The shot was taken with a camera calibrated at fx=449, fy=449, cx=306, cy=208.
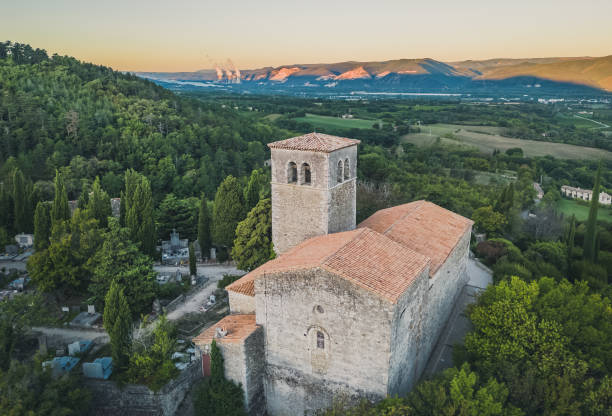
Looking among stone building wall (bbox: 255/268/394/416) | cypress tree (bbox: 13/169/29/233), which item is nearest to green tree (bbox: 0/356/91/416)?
stone building wall (bbox: 255/268/394/416)

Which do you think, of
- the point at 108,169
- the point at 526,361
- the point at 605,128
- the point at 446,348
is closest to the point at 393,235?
the point at 446,348

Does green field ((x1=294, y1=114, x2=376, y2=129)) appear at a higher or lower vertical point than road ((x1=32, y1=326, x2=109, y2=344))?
higher

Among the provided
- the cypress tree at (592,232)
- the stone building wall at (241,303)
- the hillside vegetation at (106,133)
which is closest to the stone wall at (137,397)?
the stone building wall at (241,303)

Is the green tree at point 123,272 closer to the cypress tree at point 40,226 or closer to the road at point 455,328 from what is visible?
the cypress tree at point 40,226

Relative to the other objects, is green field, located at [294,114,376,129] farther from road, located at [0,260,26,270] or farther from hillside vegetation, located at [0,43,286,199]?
road, located at [0,260,26,270]

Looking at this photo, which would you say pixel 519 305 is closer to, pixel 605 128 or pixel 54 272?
pixel 54 272

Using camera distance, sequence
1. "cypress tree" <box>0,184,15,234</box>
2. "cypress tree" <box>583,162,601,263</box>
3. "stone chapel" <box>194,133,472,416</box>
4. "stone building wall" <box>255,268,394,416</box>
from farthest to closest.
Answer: "cypress tree" <box>0,184,15,234</box>, "cypress tree" <box>583,162,601,263</box>, "stone chapel" <box>194,133,472,416</box>, "stone building wall" <box>255,268,394,416</box>

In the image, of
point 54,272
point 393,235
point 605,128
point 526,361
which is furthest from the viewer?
point 605,128
